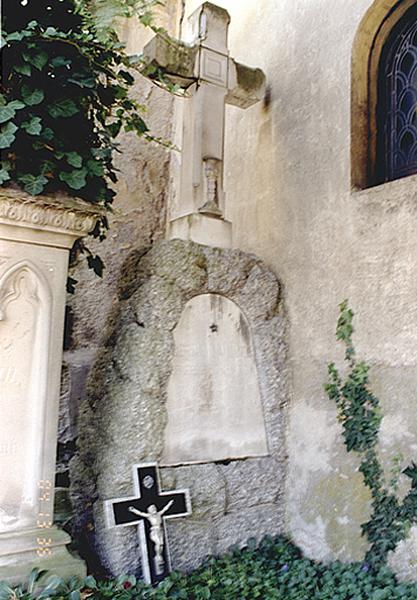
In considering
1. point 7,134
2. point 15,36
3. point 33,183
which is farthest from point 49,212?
point 15,36

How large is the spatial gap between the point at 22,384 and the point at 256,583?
1621 millimetres

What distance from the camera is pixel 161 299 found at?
3.26m

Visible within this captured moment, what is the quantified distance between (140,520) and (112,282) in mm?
2217

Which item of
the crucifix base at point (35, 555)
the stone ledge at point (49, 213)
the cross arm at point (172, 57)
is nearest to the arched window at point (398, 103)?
the cross arm at point (172, 57)

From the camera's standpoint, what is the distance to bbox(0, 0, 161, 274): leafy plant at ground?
244 centimetres

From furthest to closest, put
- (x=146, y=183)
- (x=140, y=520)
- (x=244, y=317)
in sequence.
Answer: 1. (x=146, y=183)
2. (x=244, y=317)
3. (x=140, y=520)

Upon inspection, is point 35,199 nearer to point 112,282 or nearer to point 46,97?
point 46,97

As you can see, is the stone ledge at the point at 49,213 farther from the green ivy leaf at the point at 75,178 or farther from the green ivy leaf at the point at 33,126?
the green ivy leaf at the point at 33,126

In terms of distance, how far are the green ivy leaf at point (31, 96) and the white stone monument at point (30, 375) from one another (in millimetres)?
399

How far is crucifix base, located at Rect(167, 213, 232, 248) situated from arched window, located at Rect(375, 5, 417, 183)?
41.3 inches

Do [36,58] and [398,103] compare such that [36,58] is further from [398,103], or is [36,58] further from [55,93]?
[398,103]

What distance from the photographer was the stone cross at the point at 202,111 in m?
3.75

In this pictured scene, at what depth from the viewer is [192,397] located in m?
3.33

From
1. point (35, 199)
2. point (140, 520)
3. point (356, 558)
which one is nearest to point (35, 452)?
point (140, 520)
